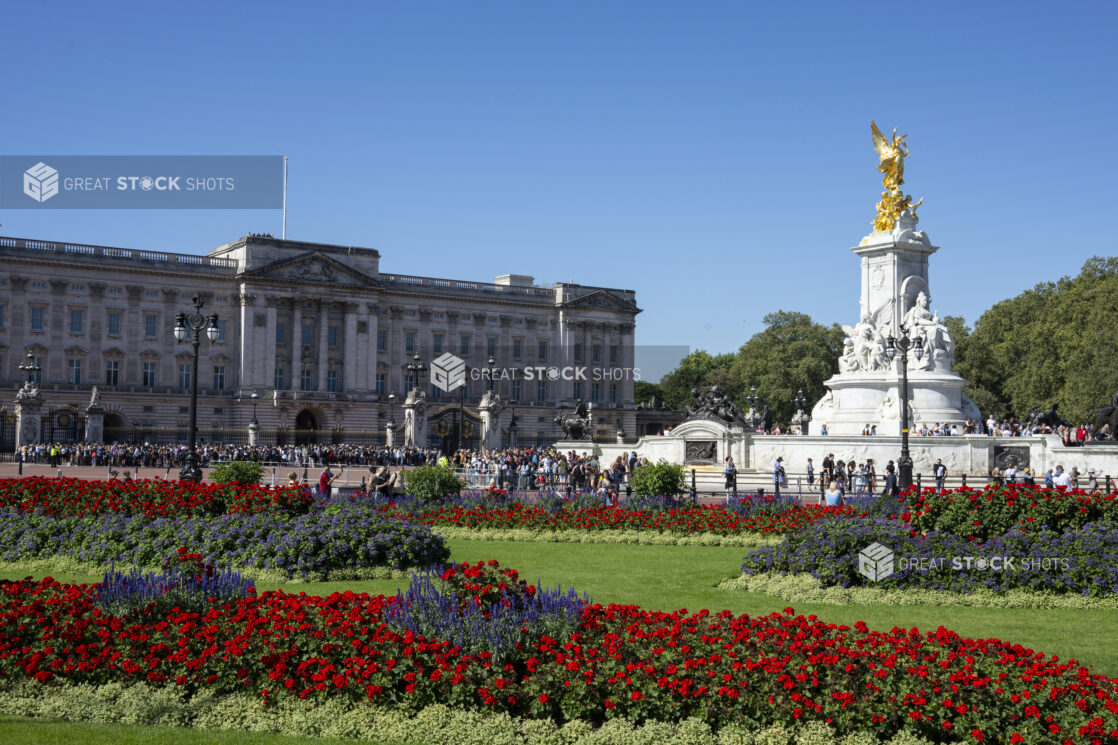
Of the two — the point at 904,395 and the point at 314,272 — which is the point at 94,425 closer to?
the point at 314,272

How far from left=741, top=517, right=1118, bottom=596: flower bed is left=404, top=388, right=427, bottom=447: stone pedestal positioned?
1458 inches

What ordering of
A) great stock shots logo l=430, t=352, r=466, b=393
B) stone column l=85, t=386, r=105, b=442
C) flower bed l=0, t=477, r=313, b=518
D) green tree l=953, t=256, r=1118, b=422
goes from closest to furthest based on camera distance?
1. flower bed l=0, t=477, r=313, b=518
2. stone column l=85, t=386, r=105, b=442
3. green tree l=953, t=256, r=1118, b=422
4. great stock shots logo l=430, t=352, r=466, b=393

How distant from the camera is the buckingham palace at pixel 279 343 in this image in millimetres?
67375

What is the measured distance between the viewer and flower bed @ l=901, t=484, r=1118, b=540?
492 inches

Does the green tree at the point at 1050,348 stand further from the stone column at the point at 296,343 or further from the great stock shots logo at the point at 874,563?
the great stock shots logo at the point at 874,563

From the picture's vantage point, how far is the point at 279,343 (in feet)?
247

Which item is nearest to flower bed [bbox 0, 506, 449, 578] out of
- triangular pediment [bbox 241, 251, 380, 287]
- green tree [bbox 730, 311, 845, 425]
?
triangular pediment [bbox 241, 251, 380, 287]

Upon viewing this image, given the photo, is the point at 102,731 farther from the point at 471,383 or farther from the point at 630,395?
the point at 630,395

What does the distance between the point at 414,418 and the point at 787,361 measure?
4561 cm

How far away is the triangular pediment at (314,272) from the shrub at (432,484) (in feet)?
183

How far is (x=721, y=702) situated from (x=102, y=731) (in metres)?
4.06

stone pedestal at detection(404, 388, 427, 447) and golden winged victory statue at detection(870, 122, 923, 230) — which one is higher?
golden winged victory statue at detection(870, 122, 923, 230)

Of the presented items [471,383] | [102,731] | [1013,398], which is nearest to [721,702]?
[102,731]

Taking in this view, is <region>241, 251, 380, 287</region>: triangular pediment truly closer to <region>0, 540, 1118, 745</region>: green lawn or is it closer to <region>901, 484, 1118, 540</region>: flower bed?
<region>0, 540, 1118, 745</region>: green lawn
